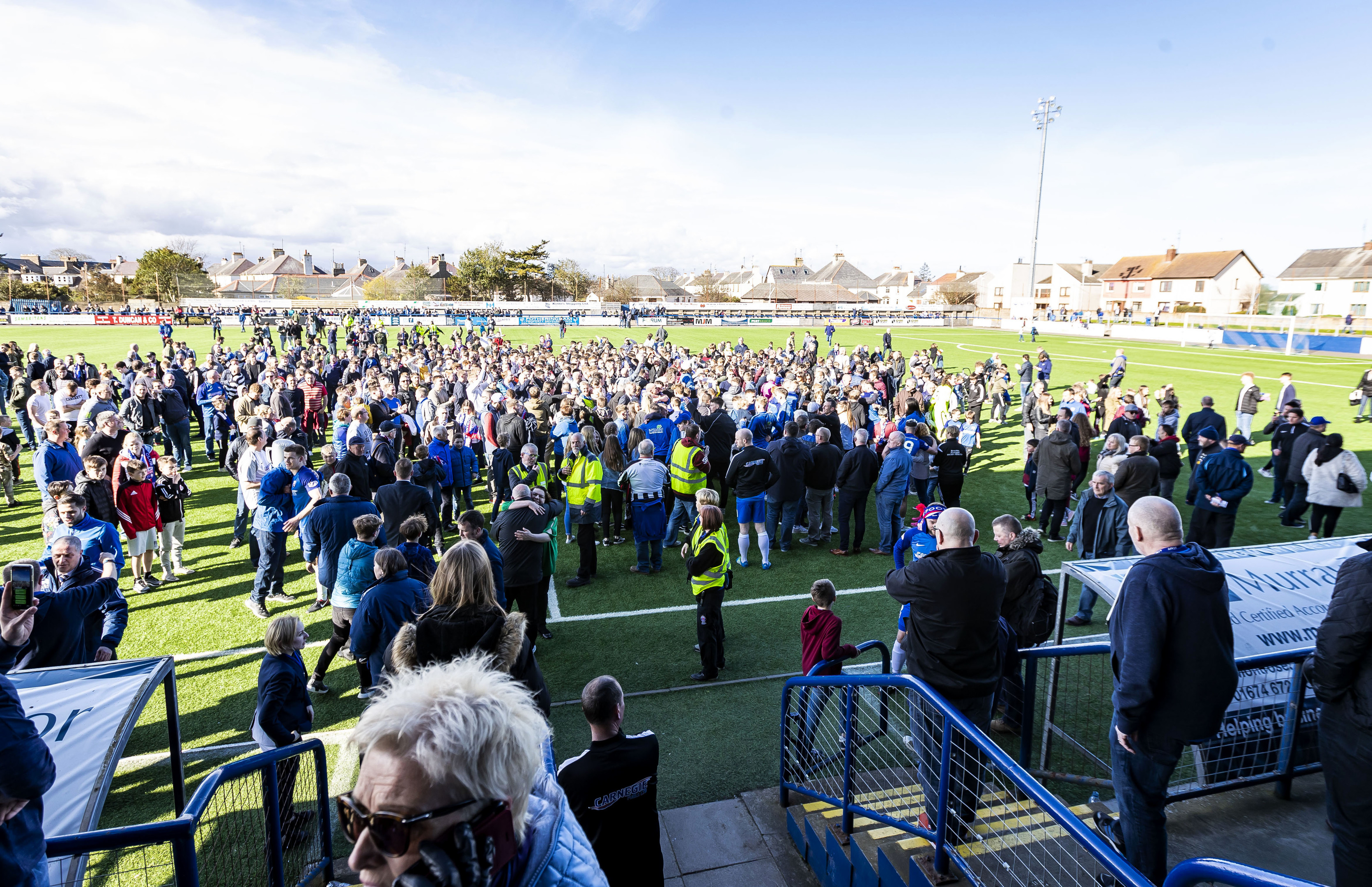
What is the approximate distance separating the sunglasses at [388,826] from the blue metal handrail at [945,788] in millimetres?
1990

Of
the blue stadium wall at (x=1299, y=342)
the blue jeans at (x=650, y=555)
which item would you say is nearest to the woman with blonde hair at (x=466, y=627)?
the blue jeans at (x=650, y=555)

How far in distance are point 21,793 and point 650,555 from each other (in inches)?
270

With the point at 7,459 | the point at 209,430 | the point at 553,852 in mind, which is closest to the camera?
the point at 553,852

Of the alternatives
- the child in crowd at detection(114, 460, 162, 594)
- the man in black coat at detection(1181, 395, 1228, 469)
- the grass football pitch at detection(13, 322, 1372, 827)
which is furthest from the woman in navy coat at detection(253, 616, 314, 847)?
the man in black coat at detection(1181, 395, 1228, 469)

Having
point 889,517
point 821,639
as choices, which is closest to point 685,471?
point 889,517

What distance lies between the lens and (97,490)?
723 centimetres

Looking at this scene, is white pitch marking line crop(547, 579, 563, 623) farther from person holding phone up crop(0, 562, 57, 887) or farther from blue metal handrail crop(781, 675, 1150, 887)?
person holding phone up crop(0, 562, 57, 887)

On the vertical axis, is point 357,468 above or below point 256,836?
above

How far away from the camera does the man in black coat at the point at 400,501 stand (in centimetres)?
718

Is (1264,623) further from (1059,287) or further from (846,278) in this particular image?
(846,278)

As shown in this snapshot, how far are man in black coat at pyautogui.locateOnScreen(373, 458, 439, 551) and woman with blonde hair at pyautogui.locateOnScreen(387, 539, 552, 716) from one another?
10.7ft

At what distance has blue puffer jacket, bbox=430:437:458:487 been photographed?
399 inches

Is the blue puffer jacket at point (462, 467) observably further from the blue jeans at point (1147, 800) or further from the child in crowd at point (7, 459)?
the blue jeans at point (1147, 800)

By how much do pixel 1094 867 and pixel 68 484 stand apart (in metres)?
8.19
